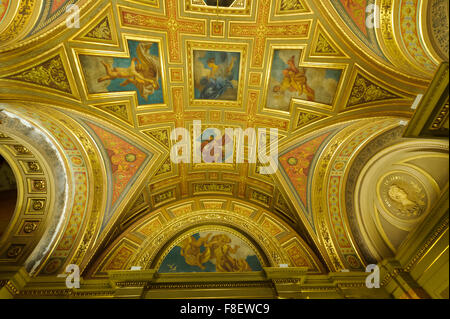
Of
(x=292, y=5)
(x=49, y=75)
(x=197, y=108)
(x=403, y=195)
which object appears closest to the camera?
(x=403, y=195)

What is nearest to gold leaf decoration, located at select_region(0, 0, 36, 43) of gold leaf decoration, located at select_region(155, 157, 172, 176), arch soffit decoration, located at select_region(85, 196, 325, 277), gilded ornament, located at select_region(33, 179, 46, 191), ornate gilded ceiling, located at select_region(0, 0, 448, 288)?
ornate gilded ceiling, located at select_region(0, 0, 448, 288)

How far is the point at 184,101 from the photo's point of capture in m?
8.91

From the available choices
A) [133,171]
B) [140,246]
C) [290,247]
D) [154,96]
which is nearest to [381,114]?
[290,247]

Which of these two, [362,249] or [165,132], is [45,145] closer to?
[165,132]

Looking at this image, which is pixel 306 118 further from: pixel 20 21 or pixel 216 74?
pixel 20 21

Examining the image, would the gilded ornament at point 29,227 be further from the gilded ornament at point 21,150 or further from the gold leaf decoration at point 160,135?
the gold leaf decoration at point 160,135

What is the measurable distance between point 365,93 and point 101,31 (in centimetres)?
722

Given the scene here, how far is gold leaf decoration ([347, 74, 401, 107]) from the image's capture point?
6.35 m

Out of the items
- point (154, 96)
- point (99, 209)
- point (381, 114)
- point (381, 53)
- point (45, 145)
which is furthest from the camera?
point (99, 209)

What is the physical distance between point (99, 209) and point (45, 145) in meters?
2.81

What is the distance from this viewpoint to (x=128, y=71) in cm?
768

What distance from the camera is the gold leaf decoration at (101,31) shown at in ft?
22.0

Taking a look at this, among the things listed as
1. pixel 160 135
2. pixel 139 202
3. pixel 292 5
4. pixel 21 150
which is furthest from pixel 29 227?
pixel 292 5

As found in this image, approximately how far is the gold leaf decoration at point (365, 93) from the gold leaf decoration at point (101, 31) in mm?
6782
